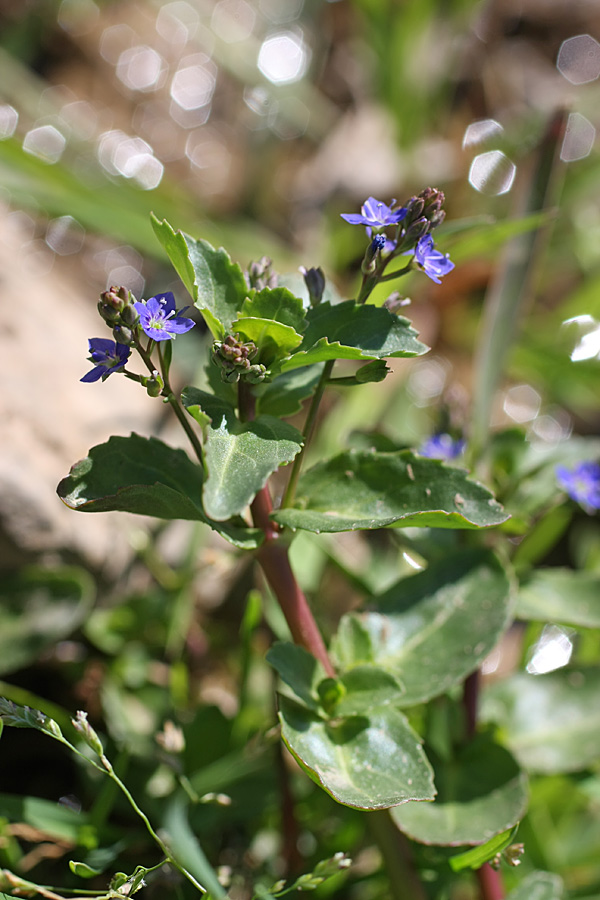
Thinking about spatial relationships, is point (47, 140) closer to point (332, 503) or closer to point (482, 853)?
point (332, 503)

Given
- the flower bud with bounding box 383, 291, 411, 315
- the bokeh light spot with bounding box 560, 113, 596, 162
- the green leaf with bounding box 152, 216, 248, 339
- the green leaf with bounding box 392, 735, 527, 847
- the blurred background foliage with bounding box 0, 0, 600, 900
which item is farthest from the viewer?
the bokeh light spot with bounding box 560, 113, 596, 162

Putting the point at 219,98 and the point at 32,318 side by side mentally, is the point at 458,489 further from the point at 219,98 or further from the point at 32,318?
the point at 219,98

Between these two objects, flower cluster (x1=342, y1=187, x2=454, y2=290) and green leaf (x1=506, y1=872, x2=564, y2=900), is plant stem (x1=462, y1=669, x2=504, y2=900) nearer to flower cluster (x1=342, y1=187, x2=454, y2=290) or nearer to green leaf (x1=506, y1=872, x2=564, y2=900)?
green leaf (x1=506, y1=872, x2=564, y2=900)

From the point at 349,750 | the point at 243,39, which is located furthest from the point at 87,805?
the point at 243,39

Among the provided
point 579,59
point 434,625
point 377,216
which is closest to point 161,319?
point 377,216

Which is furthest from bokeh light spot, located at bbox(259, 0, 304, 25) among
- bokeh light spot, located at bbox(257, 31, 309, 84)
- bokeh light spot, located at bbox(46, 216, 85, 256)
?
bokeh light spot, located at bbox(46, 216, 85, 256)

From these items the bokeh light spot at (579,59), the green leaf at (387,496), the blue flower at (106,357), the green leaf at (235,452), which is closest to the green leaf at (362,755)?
the green leaf at (387,496)
